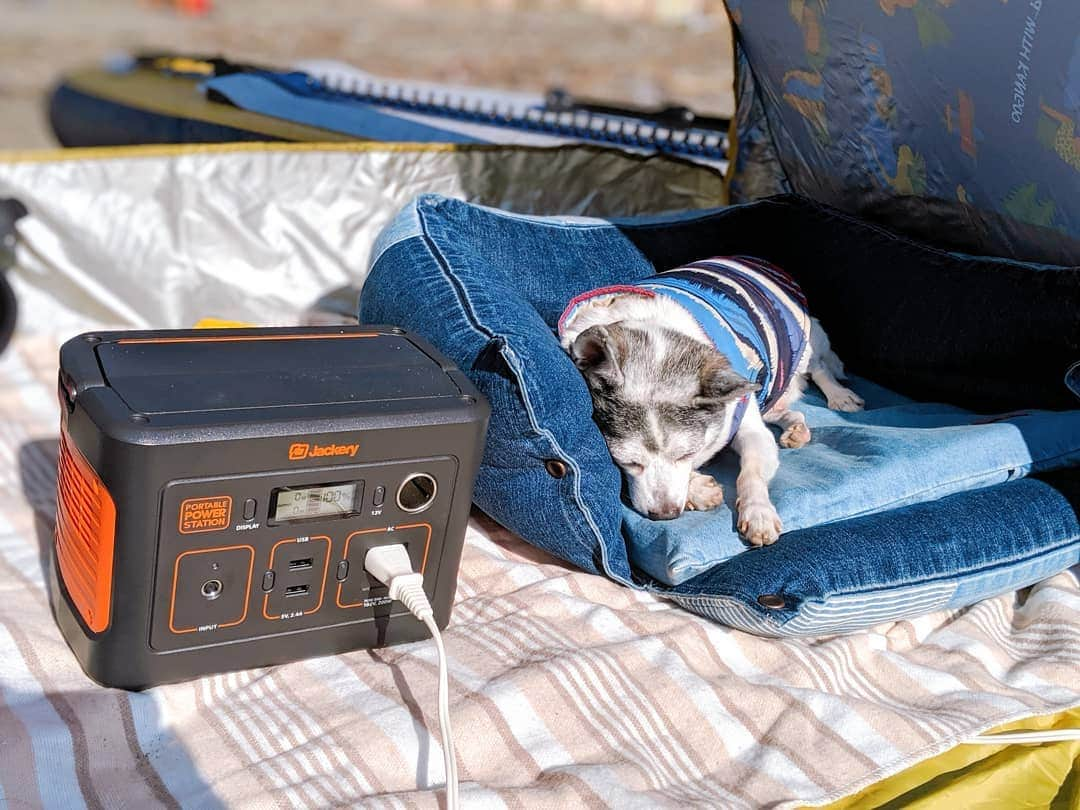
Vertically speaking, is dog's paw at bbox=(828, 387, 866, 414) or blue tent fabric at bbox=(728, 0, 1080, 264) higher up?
blue tent fabric at bbox=(728, 0, 1080, 264)

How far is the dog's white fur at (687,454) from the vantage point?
2510 mm

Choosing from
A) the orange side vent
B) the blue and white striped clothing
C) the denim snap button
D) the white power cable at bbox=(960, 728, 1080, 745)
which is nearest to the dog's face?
the blue and white striped clothing

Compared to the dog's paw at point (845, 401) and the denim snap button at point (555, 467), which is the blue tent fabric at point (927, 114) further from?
the denim snap button at point (555, 467)

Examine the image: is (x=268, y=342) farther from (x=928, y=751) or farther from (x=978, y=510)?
(x=978, y=510)

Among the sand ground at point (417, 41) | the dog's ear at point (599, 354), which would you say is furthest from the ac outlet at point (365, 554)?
the sand ground at point (417, 41)

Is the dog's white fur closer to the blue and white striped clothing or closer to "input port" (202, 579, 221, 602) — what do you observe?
the blue and white striped clothing

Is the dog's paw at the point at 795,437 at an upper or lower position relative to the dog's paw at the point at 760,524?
lower

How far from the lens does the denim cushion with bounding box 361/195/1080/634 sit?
2.28 m

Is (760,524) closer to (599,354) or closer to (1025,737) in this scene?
(599,354)

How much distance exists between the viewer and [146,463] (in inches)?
66.0

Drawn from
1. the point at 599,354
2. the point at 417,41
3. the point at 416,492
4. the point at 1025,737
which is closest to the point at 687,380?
the point at 599,354

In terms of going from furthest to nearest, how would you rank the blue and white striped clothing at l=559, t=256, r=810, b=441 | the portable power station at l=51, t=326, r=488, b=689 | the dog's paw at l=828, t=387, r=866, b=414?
the dog's paw at l=828, t=387, r=866, b=414, the blue and white striped clothing at l=559, t=256, r=810, b=441, the portable power station at l=51, t=326, r=488, b=689

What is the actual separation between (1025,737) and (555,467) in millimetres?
1026

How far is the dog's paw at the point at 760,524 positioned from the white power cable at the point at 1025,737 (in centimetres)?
58
